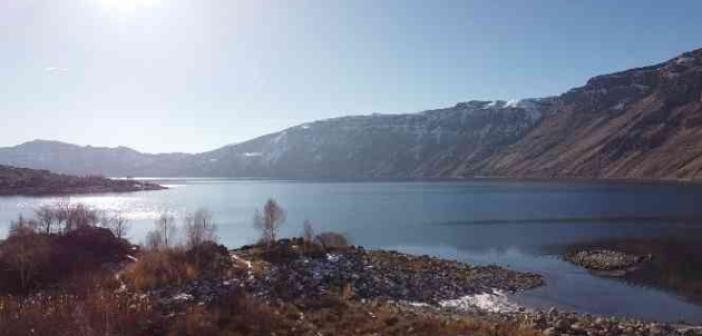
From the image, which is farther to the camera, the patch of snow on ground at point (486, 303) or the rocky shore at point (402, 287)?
the patch of snow on ground at point (486, 303)

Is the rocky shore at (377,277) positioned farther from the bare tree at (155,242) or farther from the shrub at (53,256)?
the shrub at (53,256)

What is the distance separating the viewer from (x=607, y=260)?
66.7 m

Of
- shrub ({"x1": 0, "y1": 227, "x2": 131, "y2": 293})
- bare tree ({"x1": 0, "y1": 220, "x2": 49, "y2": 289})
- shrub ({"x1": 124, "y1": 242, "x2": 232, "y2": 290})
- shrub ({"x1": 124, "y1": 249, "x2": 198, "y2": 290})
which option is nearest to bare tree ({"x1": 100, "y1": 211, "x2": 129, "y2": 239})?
shrub ({"x1": 0, "y1": 227, "x2": 131, "y2": 293})

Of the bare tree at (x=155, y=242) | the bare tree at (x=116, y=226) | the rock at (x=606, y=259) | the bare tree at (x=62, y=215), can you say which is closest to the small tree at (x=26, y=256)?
the bare tree at (x=155, y=242)

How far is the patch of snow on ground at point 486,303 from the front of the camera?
41.9 meters

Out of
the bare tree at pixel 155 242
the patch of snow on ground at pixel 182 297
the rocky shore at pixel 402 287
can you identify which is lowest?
the rocky shore at pixel 402 287

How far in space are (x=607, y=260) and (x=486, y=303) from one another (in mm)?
27995

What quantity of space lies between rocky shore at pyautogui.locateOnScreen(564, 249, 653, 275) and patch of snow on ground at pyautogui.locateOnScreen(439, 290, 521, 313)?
1913 cm

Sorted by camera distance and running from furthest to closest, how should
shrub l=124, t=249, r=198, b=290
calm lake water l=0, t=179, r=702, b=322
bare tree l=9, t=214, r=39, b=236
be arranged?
bare tree l=9, t=214, r=39, b=236 < calm lake water l=0, t=179, r=702, b=322 < shrub l=124, t=249, r=198, b=290

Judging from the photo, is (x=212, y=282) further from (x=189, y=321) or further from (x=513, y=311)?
(x=513, y=311)

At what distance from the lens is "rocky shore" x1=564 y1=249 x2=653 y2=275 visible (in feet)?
207

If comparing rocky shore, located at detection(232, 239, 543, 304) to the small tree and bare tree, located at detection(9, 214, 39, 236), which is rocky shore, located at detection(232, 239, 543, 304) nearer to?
the small tree

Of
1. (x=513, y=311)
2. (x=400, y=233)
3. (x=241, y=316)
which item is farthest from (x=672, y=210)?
(x=241, y=316)

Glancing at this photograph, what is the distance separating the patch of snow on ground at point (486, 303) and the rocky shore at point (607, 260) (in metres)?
19.1
